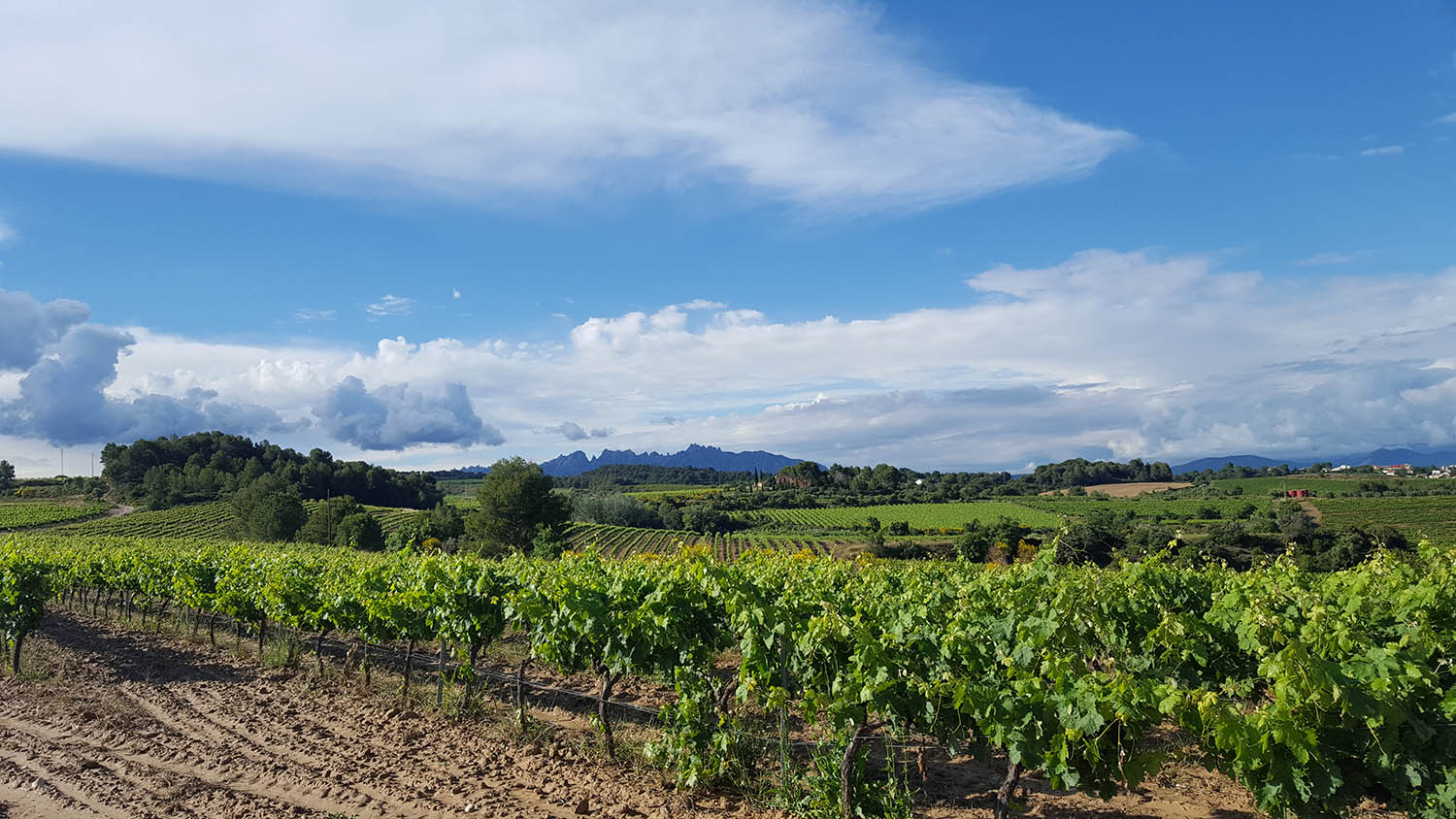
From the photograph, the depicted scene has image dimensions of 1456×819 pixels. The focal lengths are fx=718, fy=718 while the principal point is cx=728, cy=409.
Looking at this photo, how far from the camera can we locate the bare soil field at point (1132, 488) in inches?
4099

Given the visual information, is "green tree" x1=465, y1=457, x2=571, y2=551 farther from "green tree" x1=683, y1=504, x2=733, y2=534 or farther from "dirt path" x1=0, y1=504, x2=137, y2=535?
"dirt path" x1=0, y1=504, x2=137, y2=535

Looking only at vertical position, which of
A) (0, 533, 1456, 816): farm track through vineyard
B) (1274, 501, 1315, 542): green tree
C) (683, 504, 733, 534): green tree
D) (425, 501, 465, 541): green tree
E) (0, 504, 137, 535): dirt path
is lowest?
(683, 504, 733, 534): green tree

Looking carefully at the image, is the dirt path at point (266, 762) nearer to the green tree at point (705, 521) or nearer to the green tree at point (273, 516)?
the green tree at point (273, 516)

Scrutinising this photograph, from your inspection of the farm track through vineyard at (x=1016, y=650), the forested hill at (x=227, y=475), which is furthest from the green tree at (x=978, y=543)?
the forested hill at (x=227, y=475)

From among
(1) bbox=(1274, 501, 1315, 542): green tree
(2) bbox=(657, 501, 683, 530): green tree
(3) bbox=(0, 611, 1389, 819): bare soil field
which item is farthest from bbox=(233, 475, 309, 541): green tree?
(1) bbox=(1274, 501, 1315, 542): green tree

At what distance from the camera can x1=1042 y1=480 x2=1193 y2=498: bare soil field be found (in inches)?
4099

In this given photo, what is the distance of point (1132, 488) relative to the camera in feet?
359

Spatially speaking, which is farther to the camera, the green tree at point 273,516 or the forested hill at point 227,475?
the forested hill at point 227,475

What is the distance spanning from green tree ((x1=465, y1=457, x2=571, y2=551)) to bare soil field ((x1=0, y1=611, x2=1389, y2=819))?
42.9 metres

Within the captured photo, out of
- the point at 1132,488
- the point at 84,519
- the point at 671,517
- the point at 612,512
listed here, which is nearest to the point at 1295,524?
the point at 1132,488

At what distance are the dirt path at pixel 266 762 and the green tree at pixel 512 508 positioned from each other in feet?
140

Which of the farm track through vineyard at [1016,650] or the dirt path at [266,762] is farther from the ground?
the farm track through vineyard at [1016,650]

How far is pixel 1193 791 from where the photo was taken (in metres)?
6.64

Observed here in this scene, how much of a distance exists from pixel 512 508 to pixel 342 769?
157 feet
